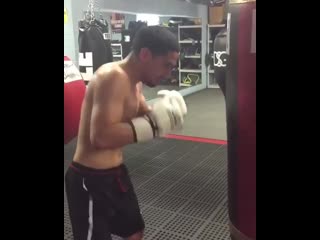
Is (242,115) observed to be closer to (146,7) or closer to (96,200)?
(96,200)

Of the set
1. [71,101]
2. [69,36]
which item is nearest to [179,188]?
[71,101]

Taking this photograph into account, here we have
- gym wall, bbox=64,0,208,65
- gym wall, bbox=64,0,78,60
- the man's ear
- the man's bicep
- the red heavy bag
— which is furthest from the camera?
gym wall, bbox=64,0,208,65

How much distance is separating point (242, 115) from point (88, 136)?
0.71 meters

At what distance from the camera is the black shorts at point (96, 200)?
1.66 meters

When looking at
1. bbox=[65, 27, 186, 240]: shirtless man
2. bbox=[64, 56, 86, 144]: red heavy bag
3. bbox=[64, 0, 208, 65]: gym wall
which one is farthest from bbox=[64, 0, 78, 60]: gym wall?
bbox=[65, 27, 186, 240]: shirtless man

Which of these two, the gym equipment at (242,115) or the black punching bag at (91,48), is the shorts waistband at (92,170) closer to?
the gym equipment at (242,115)

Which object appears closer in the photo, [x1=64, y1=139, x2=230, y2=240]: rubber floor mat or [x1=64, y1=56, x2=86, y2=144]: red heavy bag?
[x1=64, y1=56, x2=86, y2=144]: red heavy bag

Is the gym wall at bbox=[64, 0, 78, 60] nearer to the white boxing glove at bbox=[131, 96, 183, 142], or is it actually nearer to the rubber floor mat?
the rubber floor mat

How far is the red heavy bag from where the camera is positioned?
2.35 m

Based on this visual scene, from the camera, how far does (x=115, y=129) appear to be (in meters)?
1.53

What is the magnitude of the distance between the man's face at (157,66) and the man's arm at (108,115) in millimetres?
152

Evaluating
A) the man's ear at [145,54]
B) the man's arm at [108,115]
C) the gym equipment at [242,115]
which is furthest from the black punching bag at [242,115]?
the man's arm at [108,115]

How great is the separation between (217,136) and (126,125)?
3546 mm
